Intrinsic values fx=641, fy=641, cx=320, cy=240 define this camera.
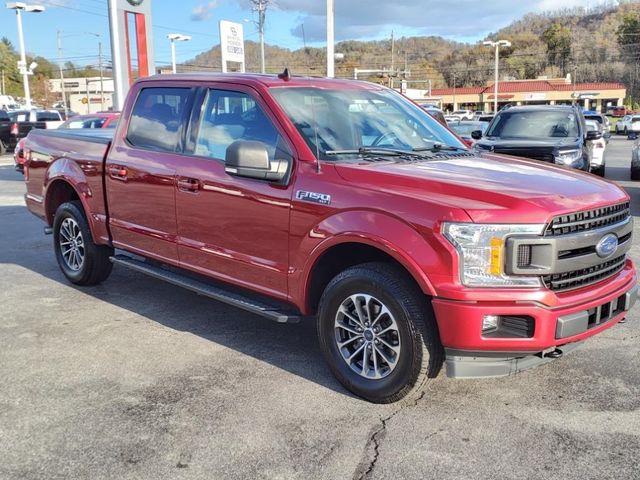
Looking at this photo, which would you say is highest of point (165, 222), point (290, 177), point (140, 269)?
point (290, 177)

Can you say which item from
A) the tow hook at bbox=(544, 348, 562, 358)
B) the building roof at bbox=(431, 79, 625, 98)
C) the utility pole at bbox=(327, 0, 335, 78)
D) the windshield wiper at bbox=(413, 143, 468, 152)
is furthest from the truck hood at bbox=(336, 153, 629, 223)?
the building roof at bbox=(431, 79, 625, 98)

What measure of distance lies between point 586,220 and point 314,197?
156 cm

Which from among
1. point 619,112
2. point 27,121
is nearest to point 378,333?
point 27,121

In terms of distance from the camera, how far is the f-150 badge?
152 inches

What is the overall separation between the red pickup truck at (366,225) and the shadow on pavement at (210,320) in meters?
0.42

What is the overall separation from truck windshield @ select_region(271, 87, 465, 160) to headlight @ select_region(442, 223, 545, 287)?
3.73ft

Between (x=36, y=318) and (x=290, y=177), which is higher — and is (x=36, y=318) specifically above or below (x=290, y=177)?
below

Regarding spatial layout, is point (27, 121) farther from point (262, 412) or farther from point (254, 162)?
point (262, 412)

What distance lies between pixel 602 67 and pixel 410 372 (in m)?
123

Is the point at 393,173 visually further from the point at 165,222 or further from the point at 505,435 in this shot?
the point at 165,222

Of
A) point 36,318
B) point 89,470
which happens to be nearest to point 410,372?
point 89,470

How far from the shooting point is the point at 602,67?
112 m

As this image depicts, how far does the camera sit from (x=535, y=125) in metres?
12.0

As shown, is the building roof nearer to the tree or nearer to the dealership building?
the dealership building
